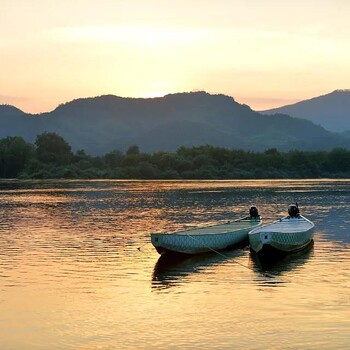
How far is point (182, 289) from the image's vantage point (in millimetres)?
33750

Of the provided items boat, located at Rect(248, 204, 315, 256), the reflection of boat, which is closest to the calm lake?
the reflection of boat

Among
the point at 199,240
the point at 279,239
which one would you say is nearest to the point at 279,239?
the point at 279,239

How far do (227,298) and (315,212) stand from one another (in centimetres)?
5485

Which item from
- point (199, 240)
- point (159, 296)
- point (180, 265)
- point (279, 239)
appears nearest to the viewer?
point (159, 296)

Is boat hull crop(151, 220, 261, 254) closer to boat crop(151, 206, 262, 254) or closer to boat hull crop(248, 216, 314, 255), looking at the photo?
boat crop(151, 206, 262, 254)

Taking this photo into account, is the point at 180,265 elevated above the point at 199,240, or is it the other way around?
the point at 199,240

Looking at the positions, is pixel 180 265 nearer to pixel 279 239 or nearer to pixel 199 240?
pixel 199 240

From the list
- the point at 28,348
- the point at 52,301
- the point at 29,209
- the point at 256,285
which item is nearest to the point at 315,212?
the point at 29,209

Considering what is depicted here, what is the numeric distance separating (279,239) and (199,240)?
16.6ft

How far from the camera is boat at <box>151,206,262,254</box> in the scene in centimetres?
4278

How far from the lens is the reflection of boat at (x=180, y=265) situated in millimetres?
36469

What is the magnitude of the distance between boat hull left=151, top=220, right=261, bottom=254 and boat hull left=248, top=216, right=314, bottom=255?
6.87ft

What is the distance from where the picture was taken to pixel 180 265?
41.7 meters

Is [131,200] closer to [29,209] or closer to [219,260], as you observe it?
[29,209]
